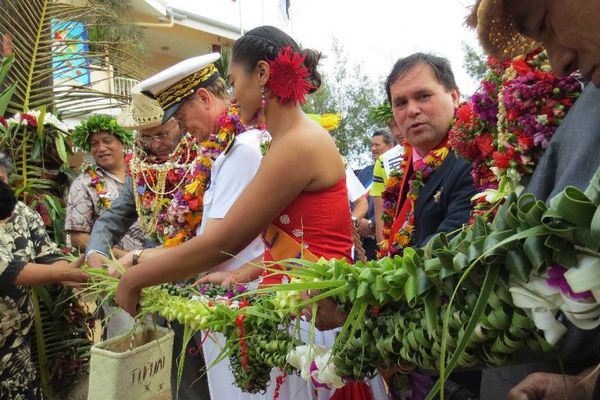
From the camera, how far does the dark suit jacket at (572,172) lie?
1312 mm

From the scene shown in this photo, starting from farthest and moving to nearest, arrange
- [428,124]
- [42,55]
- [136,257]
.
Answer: [42,55], [136,257], [428,124]

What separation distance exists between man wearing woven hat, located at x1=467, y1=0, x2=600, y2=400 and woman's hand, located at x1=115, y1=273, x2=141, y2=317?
1.47 metres

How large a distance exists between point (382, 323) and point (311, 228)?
1076 mm

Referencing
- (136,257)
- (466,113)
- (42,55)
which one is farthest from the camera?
(42,55)

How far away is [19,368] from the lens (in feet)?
13.0

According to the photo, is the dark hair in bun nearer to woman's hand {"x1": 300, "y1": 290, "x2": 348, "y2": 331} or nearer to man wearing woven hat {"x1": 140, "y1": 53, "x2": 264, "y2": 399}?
man wearing woven hat {"x1": 140, "y1": 53, "x2": 264, "y2": 399}

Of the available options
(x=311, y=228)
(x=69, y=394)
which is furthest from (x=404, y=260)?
(x=69, y=394)

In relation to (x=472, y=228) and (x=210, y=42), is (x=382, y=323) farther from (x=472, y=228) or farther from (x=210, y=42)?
(x=210, y=42)

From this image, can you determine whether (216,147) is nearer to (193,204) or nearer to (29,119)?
(193,204)

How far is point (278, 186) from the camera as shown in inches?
97.0

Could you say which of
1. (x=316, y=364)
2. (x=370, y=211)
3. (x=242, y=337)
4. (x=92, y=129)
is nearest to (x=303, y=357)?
(x=316, y=364)

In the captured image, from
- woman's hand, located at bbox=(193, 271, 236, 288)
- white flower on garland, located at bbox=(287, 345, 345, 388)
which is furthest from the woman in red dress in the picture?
white flower on garland, located at bbox=(287, 345, 345, 388)

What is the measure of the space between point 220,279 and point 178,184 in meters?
1.30

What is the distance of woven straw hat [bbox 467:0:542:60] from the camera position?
1.61 meters
